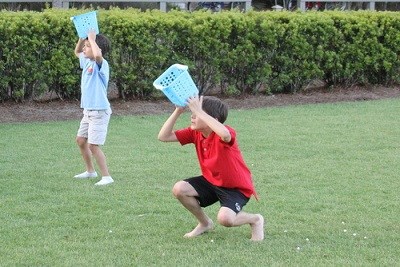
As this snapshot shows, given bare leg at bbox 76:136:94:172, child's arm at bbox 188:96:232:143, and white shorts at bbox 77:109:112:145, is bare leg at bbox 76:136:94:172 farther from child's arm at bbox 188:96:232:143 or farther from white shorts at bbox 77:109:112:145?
child's arm at bbox 188:96:232:143

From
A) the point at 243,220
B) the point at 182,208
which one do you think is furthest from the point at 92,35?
the point at 243,220

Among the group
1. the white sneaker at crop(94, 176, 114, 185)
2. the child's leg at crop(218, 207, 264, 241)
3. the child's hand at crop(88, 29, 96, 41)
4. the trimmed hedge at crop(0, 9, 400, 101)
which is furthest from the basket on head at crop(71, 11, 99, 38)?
the trimmed hedge at crop(0, 9, 400, 101)

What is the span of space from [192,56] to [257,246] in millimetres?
7615

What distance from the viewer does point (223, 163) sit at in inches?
230

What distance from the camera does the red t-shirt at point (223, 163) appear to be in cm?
582

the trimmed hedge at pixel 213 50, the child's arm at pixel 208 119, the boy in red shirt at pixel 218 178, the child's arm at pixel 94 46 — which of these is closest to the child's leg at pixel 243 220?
the boy in red shirt at pixel 218 178

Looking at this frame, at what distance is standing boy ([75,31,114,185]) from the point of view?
7.80 m

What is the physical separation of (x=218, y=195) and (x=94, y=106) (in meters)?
2.30

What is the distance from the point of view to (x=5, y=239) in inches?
232

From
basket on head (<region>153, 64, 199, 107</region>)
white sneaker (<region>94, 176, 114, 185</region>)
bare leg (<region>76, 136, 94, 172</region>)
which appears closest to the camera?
basket on head (<region>153, 64, 199, 107</region>)

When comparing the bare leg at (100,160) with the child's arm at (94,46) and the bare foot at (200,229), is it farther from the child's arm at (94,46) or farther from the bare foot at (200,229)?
the bare foot at (200,229)

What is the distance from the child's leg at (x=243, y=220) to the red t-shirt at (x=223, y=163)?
146 mm

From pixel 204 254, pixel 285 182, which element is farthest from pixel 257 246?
pixel 285 182

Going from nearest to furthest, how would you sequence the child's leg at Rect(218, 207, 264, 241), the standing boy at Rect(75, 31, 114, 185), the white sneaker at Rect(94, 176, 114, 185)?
1. the child's leg at Rect(218, 207, 264, 241)
2. the white sneaker at Rect(94, 176, 114, 185)
3. the standing boy at Rect(75, 31, 114, 185)
